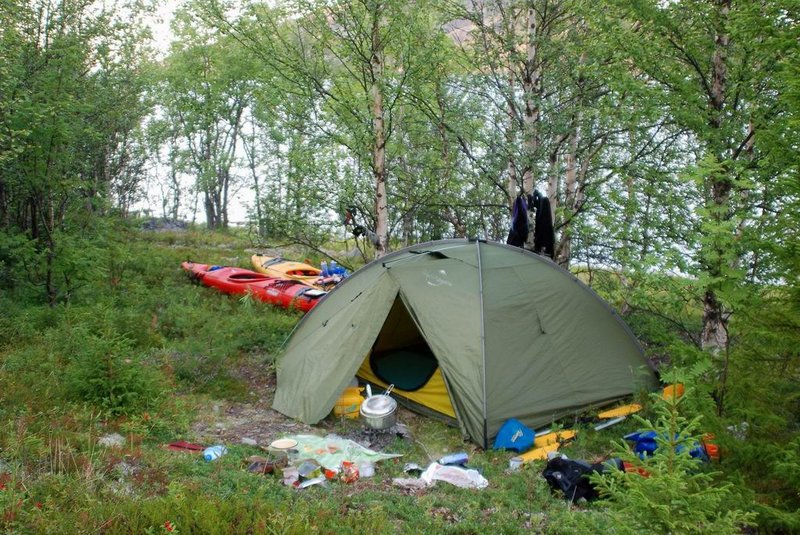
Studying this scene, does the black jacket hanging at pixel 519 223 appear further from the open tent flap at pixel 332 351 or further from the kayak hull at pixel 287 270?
the kayak hull at pixel 287 270

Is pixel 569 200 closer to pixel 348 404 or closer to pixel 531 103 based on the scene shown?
pixel 531 103

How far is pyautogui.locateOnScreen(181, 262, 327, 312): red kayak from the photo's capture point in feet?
34.6

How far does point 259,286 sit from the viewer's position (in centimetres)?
1106

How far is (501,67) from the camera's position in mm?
9727

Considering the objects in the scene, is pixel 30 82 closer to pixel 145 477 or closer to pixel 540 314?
pixel 145 477

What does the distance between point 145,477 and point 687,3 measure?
24.0 ft

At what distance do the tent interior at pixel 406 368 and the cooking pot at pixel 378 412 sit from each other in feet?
2.35

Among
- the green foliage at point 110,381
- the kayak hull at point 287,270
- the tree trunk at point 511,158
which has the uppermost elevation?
the tree trunk at point 511,158

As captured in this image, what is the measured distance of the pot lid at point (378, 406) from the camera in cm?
634

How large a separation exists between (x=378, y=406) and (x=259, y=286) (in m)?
5.36

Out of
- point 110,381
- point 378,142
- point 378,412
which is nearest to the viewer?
point 110,381

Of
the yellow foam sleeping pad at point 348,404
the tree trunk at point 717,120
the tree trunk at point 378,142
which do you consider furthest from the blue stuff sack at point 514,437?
the tree trunk at point 378,142

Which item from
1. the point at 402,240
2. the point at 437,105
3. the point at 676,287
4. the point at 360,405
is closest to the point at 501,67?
the point at 437,105

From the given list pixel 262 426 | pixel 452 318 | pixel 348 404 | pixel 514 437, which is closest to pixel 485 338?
pixel 452 318
